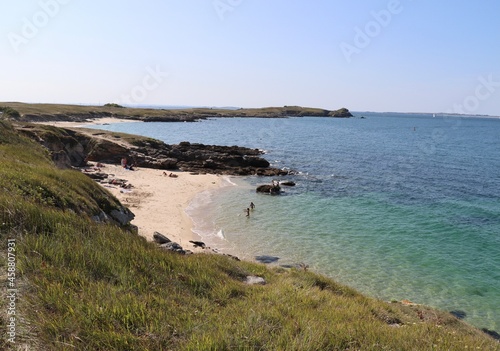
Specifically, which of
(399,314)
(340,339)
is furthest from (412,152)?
(340,339)

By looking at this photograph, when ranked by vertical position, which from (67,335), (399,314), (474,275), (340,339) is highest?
(67,335)

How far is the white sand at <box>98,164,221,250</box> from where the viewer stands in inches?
869

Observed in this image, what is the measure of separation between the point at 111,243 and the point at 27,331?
295 cm

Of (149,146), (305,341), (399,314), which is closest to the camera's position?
(305,341)

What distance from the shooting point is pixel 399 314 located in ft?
30.8

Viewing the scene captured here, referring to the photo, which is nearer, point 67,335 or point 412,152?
point 67,335

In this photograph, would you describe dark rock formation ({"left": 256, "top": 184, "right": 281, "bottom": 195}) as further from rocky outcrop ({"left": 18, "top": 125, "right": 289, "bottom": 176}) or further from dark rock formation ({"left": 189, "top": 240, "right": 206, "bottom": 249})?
→ dark rock formation ({"left": 189, "top": 240, "right": 206, "bottom": 249})

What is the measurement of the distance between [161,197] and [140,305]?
27.1 metres

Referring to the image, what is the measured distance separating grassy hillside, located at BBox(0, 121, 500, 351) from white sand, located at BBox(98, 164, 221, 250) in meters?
11.2

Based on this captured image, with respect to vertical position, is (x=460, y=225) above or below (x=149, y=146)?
below

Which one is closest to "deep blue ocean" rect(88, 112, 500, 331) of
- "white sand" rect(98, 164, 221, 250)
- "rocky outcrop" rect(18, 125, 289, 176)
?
"white sand" rect(98, 164, 221, 250)

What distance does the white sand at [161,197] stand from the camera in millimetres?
22062

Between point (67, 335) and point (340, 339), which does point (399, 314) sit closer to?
point (340, 339)

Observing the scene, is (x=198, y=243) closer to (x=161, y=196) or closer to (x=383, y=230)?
(x=161, y=196)
